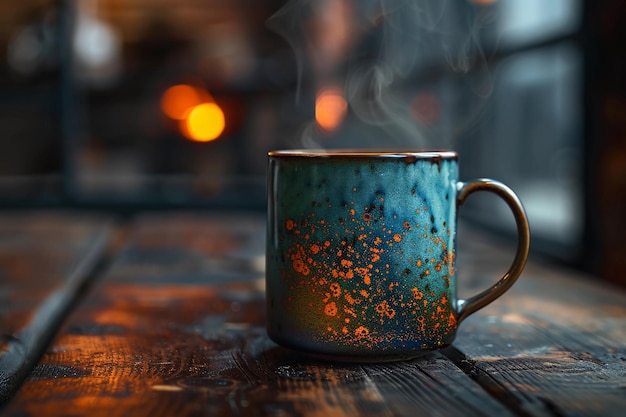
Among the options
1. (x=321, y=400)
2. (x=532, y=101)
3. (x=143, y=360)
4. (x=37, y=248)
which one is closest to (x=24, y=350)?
(x=143, y=360)

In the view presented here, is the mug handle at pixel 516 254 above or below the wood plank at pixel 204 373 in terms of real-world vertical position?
above

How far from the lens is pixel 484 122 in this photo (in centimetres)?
191

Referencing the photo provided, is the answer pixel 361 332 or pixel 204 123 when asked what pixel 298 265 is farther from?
pixel 204 123

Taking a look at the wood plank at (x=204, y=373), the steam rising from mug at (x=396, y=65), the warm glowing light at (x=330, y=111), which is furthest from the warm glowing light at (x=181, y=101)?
the wood plank at (x=204, y=373)

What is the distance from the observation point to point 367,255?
516 mm

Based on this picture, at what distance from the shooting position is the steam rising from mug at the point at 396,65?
1926 millimetres

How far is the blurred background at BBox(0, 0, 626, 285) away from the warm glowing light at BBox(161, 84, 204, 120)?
0.01 meters

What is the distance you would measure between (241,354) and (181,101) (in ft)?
13.0

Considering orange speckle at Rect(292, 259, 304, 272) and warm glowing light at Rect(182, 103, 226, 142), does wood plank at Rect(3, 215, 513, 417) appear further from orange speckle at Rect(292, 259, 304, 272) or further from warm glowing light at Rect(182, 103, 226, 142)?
warm glowing light at Rect(182, 103, 226, 142)

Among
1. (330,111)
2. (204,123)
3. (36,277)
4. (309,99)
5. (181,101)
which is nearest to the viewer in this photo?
(36,277)

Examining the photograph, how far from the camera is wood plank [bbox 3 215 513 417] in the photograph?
0.44 metres

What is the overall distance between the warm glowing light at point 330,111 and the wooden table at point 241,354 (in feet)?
7.74

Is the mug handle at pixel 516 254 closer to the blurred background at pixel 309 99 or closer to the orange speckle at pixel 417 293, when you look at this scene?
the orange speckle at pixel 417 293

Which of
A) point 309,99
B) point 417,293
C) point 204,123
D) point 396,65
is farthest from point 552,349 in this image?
point 204,123
